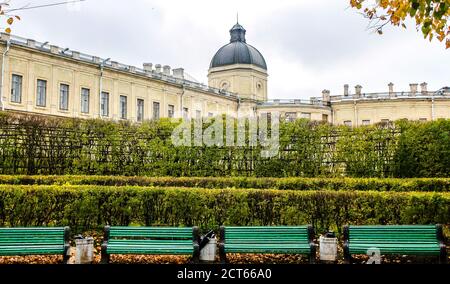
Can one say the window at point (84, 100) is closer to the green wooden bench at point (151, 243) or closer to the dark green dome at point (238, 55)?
the dark green dome at point (238, 55)

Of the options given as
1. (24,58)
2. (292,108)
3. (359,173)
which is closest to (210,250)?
(359,173)

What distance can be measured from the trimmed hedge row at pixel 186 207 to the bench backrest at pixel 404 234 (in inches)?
76.4

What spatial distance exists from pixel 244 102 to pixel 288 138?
38.7m

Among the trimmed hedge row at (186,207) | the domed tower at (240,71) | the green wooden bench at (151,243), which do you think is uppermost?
the domed tower at (240,71)

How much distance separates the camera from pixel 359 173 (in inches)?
565

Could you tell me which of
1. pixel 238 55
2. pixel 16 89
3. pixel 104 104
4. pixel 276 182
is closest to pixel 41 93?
pixel 16 89

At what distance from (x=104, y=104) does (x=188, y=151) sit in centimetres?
2457

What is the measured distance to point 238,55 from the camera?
56.8m

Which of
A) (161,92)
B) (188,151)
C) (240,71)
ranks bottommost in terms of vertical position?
(188,151)

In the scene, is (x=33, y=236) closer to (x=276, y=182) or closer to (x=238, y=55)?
(x=276, y=182)

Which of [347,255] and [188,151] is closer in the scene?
[347,255]

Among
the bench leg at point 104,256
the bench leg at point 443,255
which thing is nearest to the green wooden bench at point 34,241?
the bench leg at point 104,256

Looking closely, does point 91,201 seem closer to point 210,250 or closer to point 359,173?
point 210,250

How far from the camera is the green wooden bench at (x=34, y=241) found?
688 centimetres
